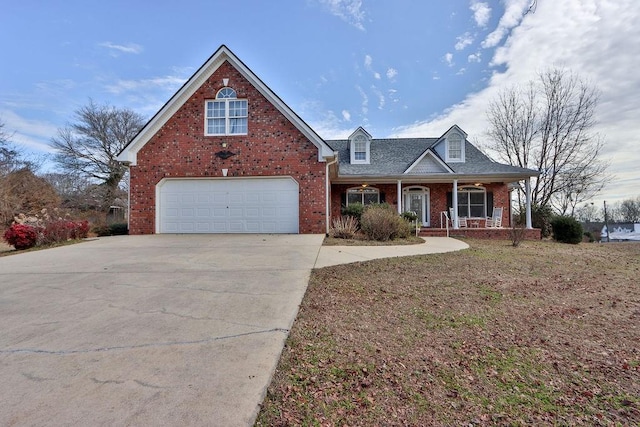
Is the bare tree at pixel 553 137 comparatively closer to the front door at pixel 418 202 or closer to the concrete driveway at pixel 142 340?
the front door at pixel 418 202

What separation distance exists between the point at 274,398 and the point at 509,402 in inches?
68.3

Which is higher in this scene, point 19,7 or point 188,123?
point 19,7

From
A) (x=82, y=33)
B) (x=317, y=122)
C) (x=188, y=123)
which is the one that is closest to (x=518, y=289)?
(x=188, y=123)

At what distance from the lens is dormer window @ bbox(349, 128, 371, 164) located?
1855 cm

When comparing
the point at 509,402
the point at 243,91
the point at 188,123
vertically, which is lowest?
the point at 509,402

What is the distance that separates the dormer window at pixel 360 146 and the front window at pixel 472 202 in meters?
5.80

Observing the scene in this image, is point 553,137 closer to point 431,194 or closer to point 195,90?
point 431,194

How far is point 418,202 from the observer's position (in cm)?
1850

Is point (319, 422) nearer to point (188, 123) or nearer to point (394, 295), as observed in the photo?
point (394, 295)

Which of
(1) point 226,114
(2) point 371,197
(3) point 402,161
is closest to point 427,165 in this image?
(3) point 402,161

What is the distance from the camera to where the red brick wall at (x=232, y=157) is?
13102 mm

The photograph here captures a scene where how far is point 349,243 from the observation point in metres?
10.9

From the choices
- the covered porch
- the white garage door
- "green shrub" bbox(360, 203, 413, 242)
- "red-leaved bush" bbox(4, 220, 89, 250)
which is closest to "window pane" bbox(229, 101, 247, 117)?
the white garage door

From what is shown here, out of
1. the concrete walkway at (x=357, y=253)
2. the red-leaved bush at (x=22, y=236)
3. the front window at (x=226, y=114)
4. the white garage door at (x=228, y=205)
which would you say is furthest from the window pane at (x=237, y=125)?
the red-leaved bush at (x=22, y=236)
